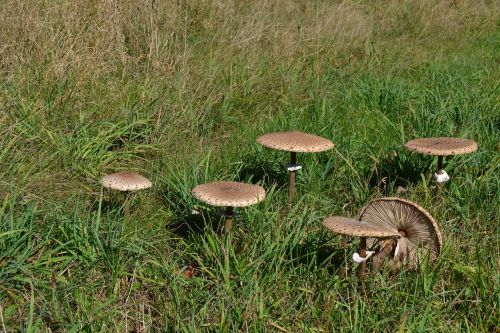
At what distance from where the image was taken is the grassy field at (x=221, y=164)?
3186mm

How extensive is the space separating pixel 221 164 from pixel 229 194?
122cm

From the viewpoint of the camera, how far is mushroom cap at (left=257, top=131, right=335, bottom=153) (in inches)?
157

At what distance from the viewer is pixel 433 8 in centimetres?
946

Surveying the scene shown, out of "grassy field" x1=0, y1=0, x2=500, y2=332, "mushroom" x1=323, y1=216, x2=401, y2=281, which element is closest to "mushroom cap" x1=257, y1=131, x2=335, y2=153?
"grassy field" x1=0, y1=0, x2=500, y2=332

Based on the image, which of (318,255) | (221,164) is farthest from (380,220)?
(221,164)

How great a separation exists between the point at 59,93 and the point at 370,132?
8.10 feet

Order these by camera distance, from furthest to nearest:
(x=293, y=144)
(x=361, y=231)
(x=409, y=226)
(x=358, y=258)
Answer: (x=293, y=144) < (x=409, y=226) < (x=358, y=258) < (x=361, y=231)

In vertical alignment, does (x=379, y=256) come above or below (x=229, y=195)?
below

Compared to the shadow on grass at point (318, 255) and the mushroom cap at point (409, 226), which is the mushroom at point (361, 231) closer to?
the shadow on grass at point (318, 255)

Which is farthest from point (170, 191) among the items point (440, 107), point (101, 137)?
point (440, 107)

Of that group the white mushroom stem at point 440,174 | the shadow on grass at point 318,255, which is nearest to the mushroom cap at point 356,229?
the shadow on grass at point 318,255

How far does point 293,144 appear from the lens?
4.00 m

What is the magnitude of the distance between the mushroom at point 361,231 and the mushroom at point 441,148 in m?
0.98

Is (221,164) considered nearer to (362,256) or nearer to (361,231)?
(362,256)
